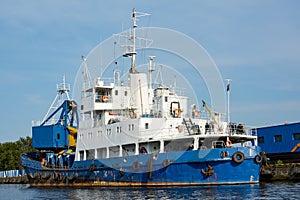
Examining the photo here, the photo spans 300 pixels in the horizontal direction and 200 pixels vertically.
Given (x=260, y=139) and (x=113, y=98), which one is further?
(x=260, y=139)

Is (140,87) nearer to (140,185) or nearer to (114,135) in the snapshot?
(114,135)

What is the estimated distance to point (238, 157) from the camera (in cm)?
Answer: 3234

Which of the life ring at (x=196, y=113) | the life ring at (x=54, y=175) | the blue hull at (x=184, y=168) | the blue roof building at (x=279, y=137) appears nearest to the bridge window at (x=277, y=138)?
the blue roof building at (x=279, y=137)

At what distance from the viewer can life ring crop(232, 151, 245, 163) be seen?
3216cm

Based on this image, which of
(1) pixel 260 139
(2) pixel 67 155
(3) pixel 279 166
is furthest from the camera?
(1) pixel 260 139

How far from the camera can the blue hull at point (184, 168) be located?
32.5 metres

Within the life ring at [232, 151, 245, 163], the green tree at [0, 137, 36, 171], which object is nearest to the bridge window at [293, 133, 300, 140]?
the life ring at [232, 151, 245, 163]

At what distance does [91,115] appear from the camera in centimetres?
4134

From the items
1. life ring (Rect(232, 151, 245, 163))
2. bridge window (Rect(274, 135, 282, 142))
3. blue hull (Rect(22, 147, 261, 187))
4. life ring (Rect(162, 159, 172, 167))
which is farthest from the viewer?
bridge window (Rect(274, 135, 282, 142))

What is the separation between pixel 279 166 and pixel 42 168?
69.9 ft

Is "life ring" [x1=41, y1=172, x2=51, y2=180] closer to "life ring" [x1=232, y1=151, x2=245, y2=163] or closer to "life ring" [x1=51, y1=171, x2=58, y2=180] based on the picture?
"life ring" [x1=51, y1=171, x2=58, y2=180]

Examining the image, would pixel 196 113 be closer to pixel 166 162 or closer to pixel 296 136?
pixel 166 162

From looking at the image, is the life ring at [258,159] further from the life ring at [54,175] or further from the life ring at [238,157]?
the life ring at [54,175]

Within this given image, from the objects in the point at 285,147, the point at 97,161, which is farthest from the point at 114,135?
the point at 285,147
